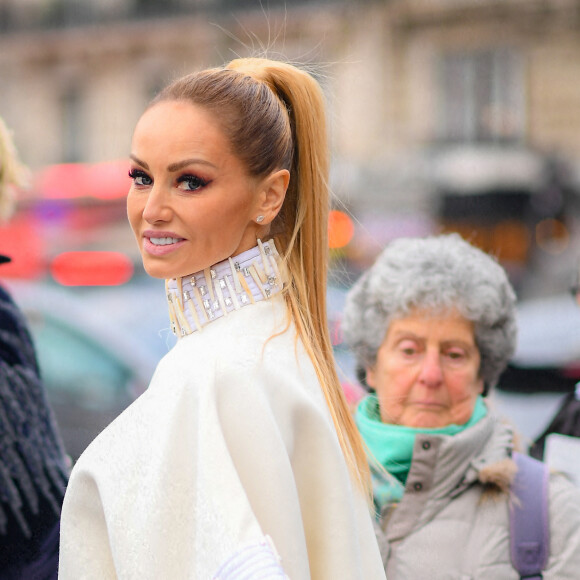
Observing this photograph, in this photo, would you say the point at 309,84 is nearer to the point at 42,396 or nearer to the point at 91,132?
the point at 42,396

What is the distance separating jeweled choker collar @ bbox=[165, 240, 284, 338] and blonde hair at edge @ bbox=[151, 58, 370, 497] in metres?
0.05

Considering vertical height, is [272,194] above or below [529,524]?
above

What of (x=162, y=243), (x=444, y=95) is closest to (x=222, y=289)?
(x=162, y=243)

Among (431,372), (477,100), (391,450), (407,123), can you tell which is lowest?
(407,123)

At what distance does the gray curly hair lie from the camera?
238 cm

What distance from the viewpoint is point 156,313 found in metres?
5.18

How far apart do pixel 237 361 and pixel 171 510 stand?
0.77 feet

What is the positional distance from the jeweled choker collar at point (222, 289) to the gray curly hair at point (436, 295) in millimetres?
878

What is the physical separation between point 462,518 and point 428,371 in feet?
1.17

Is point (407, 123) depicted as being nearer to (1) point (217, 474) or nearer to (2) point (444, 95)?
(2) point (444, 95)

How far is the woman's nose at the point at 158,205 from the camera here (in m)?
1.48

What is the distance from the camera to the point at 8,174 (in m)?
2.46

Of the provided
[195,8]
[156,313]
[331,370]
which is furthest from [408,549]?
[195,8]

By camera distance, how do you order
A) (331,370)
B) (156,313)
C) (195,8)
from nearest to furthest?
(331,370)
(156,313)
(195,8)
